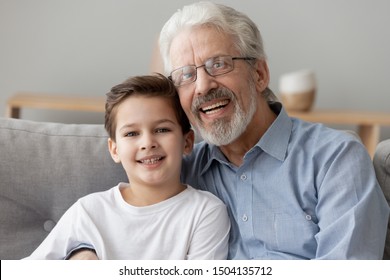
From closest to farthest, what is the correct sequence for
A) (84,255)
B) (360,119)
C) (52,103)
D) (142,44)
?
(84,255) → (360,119) → (52,103) → (142,44)

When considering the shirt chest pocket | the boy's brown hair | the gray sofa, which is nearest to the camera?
the shirt chest pocket

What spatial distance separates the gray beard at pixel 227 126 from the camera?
4.87ft

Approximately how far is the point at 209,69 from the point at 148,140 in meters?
0.26

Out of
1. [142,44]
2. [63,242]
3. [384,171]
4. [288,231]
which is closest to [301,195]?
[288,231]

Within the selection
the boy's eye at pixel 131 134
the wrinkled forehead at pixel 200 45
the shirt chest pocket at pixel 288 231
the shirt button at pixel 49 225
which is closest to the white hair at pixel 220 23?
the wrinkled forehead at pixel 200 45

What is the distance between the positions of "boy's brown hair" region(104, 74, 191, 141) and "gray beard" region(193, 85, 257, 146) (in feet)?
0.17

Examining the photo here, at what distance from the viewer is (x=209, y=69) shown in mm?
1496

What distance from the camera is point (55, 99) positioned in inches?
139

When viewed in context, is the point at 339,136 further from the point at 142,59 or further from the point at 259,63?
the point at 142,59

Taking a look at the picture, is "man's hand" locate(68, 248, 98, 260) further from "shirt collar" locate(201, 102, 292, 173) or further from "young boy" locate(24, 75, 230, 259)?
"shirt collar" locate(201, 102, 292, 173)

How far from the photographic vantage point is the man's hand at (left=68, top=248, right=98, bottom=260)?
1368mm

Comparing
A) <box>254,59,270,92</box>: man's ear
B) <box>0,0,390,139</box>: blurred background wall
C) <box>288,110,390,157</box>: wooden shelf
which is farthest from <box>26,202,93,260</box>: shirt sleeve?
<box>0,0,390,139</box>: blurred background wall

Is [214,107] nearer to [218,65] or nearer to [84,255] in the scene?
[218,65]

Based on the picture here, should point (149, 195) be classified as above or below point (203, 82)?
below
